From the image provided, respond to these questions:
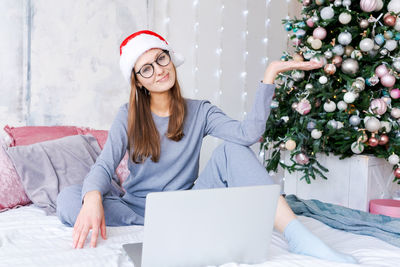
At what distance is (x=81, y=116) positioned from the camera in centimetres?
249

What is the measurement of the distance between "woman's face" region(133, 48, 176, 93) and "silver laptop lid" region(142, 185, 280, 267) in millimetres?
752

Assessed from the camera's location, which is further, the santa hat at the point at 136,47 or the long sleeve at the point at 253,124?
the santa hat at the point at 136,47

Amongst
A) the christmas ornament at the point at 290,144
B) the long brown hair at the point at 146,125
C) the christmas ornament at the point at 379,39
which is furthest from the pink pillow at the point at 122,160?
the christmas ornament at the point at 379,39

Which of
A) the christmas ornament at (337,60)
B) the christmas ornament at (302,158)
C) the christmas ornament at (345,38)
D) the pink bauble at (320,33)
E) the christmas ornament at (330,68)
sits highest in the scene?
the pink bauble at (320,33)

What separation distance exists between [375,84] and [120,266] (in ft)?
5.40

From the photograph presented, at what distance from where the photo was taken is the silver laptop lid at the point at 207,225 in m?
0.84

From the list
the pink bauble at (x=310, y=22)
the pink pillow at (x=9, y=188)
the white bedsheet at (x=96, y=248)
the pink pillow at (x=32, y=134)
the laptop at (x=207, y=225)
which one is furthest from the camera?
the pink bauble at (x=310, y=22)

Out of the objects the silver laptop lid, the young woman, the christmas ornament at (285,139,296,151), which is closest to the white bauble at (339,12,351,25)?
the christmas ornament at (285,139,296,151)

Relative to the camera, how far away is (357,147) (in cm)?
202

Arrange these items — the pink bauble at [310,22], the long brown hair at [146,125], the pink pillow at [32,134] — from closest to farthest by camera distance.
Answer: the long brown hair at [146,125] < the pink pillow at [32,134] < the pink bauble at [310,22]

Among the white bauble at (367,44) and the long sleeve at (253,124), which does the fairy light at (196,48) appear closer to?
the white bauble at (367,44)

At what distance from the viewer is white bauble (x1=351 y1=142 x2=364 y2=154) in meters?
2.00

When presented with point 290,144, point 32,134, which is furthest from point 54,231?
point 290,144

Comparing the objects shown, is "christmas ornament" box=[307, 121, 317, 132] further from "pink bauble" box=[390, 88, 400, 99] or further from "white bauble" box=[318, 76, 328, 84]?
"pink bauble" box=[390, 88, 400, 99]
